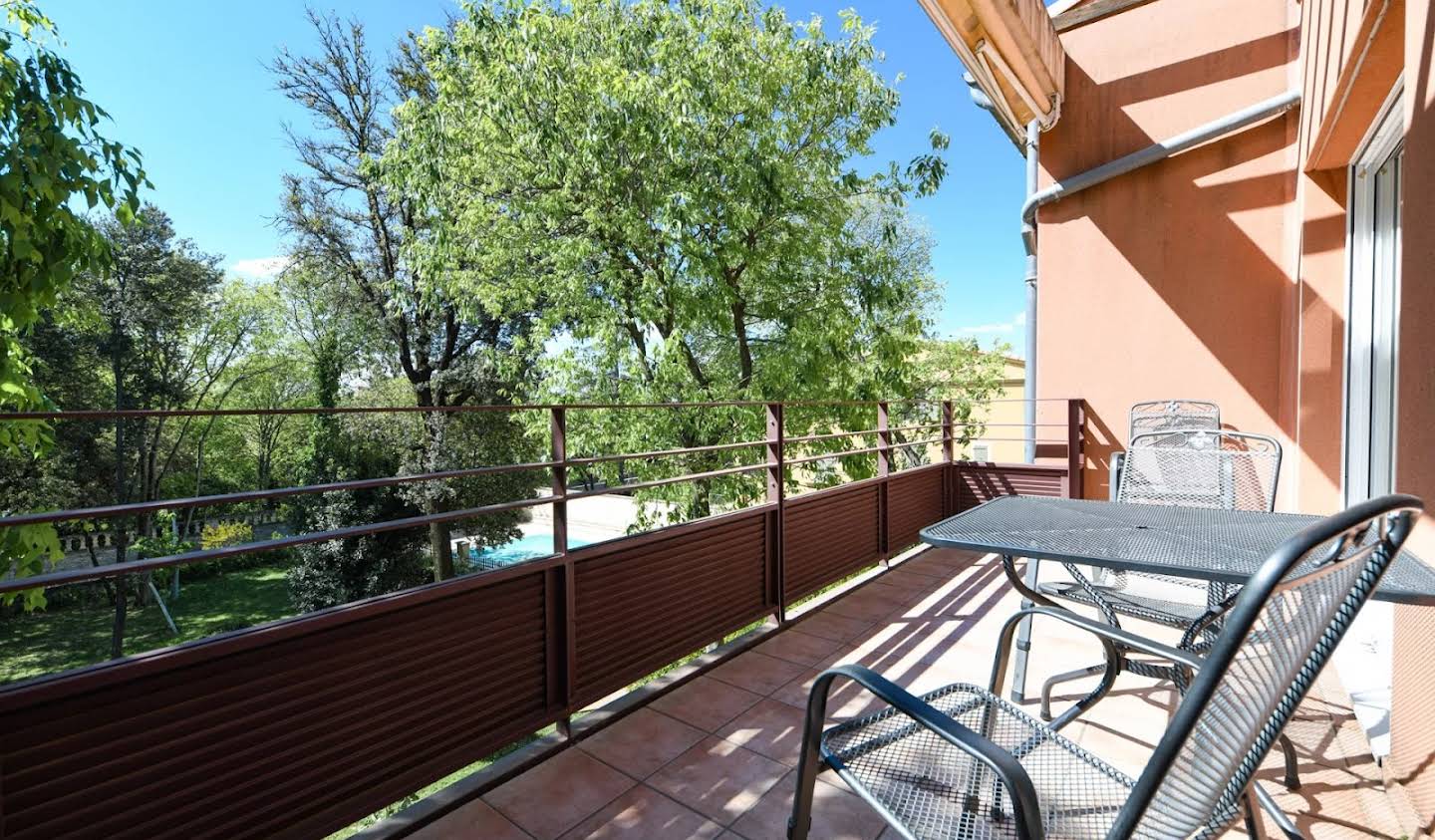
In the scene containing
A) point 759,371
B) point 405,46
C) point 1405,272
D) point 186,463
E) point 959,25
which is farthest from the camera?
point 186,463

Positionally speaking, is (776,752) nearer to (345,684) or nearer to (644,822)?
(644,822)

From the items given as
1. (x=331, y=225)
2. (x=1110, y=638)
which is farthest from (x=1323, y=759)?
(x=331, y=225)

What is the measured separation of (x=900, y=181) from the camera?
27.0ft

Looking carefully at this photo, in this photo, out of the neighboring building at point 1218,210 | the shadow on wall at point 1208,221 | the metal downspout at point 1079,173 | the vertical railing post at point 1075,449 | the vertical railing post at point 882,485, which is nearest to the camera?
the neighboring building at point 1218,210

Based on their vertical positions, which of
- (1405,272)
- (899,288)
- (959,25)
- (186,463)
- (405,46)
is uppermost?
(405,46)

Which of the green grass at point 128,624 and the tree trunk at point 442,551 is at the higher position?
the tree trunk at point 442,551

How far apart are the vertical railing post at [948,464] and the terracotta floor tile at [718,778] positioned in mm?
3601

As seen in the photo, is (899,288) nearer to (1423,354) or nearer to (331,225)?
(1423,354)

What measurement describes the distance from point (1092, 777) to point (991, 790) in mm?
170

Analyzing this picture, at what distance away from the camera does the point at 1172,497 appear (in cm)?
232

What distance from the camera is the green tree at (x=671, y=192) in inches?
287

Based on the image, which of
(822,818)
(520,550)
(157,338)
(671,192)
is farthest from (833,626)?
(520,550)

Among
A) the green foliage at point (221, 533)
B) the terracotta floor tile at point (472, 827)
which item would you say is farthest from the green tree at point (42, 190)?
the green foliage at point (221, 533)

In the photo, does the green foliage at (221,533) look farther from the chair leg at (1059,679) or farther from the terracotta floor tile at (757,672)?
the chair leg at (1059,679)
